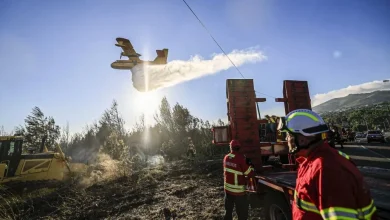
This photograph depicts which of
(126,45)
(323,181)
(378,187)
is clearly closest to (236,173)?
(378,187)

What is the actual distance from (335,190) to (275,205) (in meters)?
2.93

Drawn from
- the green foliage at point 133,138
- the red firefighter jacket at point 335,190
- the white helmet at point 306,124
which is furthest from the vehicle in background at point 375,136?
the red firefighter jacket at point 335,190

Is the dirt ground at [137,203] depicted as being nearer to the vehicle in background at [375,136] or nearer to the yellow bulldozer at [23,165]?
the yellow bulldozer at [23,165]

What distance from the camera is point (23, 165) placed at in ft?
41.1

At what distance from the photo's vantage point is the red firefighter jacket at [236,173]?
4801mm

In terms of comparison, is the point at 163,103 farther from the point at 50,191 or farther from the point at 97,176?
the point at 50,191

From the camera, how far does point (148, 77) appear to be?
17.6 metres

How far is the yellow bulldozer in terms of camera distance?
39.5ft

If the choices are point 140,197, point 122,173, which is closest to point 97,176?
point 122,173

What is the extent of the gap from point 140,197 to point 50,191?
643 centimetres

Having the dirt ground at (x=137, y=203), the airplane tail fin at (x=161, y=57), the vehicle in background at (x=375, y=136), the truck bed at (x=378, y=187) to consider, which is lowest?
the dirt ground at (x=137, y=203)

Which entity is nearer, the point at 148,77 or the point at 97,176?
the point at 97,176

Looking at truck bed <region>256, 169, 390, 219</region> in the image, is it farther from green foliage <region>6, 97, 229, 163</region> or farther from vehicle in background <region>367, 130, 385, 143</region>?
vehicle in background <region>367, 130, 385, 143</region>

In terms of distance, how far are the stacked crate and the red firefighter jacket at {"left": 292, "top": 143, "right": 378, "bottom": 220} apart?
4803mm
